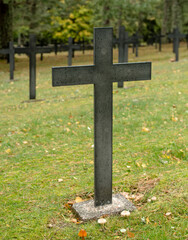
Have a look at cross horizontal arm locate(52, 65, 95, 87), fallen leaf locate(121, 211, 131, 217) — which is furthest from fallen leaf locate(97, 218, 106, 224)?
cross horizontal arm locate(52, 65, 95, 87)

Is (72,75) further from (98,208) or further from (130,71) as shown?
(98,208)

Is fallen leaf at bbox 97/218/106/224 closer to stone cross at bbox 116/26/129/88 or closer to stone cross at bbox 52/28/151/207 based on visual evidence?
stone cross at bbox 52/28/151/207

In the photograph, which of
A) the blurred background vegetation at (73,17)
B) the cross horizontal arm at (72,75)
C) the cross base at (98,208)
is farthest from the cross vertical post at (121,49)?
the blurred background vegetation at (73,17)

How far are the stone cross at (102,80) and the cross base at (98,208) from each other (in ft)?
0.19

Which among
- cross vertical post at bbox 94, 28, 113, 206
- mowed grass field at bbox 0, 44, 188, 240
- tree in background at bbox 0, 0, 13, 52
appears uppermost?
tree in background at bbox 0, 0, 13, 52

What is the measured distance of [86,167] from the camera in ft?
16.9

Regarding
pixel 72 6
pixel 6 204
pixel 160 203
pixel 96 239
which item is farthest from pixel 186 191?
pixel 72 6

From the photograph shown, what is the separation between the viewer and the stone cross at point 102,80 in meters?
3.41

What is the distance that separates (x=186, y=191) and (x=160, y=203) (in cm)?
40

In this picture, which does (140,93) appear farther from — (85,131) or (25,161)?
(25,161)

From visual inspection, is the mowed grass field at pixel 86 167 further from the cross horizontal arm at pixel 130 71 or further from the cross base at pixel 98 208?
Answer: the cross horizontal arm at pixel 130 71

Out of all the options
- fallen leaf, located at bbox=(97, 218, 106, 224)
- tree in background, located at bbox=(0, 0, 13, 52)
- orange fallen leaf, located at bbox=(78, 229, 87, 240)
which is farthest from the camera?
tree in background, located at bbox=(0, 0, 13, 52)

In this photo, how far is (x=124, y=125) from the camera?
716 cm

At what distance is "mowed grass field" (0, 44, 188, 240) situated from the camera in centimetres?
355
